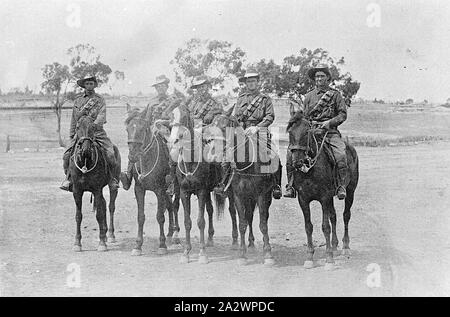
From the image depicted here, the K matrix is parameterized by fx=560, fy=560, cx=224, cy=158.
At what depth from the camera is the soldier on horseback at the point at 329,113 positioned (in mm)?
9961

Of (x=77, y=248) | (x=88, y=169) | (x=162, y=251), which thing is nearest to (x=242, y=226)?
(x=162, y=251)

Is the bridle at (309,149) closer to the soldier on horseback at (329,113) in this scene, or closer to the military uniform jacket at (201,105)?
the soldier on horseback at (329,113)

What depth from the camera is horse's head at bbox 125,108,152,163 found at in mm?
10273

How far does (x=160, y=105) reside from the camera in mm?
11703

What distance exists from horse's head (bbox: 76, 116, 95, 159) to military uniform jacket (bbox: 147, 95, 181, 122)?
123cm

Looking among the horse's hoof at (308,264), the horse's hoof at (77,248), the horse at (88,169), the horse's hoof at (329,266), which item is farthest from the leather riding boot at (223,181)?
the horse's hoof at (77,248)

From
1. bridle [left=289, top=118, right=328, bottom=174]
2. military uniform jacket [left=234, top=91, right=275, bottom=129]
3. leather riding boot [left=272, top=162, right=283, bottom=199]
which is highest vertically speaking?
military uniform jacket [left=234, top=91, right=275, bottom=129]

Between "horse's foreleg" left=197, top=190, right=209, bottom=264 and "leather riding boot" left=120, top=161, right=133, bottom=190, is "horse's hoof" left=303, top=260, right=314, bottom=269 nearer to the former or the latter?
"horse's foreleg" left=197, top=190, right=209, bottom=264

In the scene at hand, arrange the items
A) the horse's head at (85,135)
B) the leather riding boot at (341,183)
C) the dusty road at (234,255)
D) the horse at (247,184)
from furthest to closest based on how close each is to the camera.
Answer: the horse's head at (85,135), the leather riding boot at (341,183), the horse at (247,184), the dusty road at (234,255)

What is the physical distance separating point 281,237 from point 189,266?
3.09 metres

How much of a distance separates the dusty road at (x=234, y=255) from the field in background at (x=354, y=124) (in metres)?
21.3

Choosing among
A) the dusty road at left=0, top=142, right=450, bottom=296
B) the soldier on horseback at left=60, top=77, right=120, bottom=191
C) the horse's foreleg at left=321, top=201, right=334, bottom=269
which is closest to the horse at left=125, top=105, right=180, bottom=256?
the dusty road at left=0, top=142, right=450, bottom=296

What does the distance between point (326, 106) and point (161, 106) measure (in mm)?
3504
